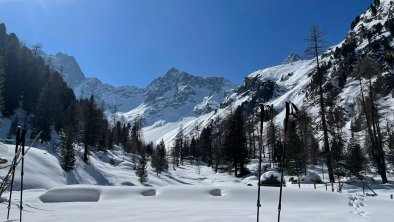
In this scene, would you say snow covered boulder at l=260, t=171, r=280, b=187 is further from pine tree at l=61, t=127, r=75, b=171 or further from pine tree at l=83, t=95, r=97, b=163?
pine tree at l=83, t=95, r=97, b=163

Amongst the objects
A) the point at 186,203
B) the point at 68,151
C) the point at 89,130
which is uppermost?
the point at 89,130

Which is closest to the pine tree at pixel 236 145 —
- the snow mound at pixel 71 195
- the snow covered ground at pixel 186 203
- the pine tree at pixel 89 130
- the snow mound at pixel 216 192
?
the pine tree at pixel 89 130

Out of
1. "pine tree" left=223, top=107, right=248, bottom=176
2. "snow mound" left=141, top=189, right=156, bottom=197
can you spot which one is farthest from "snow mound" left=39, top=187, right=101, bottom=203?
"pine tree" left=223, top=107, right=248, bottom=176

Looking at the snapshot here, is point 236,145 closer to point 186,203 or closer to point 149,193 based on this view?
point 149,193

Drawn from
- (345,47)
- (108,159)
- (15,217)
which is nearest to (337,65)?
(345,47)

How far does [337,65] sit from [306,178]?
14217 centimetres

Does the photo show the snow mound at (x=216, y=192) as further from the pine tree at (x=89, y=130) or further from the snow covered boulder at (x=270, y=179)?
the pine tree at (x=89, y=130)

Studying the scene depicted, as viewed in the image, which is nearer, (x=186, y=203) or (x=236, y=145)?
(x=186, y=203)

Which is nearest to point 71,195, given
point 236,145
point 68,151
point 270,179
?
point 270,179

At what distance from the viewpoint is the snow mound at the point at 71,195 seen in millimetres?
17844

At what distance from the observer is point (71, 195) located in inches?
729

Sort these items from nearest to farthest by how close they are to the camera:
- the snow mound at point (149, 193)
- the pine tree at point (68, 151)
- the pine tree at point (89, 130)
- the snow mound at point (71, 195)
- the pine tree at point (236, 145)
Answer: the snow mound at point (71, 195) < the snow mound at point (149, 193) < the pine tree at point (68, 151) < the pine tree at point (236, 145) < the pine tree at point (89, 130)

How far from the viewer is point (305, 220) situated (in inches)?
445

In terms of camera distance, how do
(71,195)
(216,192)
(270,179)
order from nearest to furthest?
(71,195), (216,192), (270,179)
